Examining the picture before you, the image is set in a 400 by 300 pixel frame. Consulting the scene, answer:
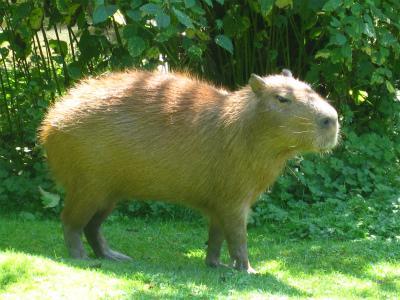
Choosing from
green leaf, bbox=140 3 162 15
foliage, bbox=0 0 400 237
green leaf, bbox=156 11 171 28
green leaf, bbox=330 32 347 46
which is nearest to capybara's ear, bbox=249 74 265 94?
green leaf, bbox=156 11 171 28

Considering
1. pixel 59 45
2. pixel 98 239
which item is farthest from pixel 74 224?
pixel 59 45

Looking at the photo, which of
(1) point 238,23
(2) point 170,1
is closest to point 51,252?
(2) point 170,1

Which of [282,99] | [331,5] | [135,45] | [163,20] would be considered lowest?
[282,99]

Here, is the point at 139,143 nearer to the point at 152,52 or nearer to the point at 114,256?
the point at 114,256

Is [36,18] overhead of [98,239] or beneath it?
overhead

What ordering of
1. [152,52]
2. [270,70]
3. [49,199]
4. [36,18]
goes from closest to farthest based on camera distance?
[152,52], [49,199], [36,18], [270,70]

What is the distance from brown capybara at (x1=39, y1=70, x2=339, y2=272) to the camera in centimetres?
603

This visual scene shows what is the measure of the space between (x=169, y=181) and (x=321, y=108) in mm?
1266

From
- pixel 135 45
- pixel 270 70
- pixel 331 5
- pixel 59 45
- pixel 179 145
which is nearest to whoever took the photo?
pixel 179 145

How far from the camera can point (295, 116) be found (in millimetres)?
5855

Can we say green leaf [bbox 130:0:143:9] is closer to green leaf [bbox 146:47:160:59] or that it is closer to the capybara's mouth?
green leaf [bbox 146:47:160:59]

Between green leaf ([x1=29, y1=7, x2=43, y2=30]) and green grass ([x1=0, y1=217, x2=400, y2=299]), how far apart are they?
1963 mm

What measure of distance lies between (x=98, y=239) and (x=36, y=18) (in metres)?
2.64

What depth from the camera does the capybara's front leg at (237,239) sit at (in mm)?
6125
